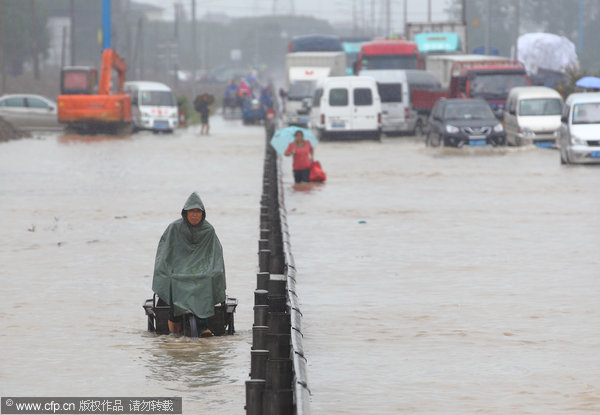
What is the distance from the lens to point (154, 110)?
5238cm

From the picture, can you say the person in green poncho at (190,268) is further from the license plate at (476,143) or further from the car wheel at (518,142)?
the car wheel at (518,142)

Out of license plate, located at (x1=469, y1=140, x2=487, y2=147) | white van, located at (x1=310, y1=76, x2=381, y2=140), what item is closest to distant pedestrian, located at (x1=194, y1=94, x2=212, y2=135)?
white van, located at (x1=310, y1=76, x2=381, y2=140)

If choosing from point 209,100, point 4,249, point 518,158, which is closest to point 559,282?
point 4,249

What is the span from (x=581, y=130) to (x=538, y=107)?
7.92 m

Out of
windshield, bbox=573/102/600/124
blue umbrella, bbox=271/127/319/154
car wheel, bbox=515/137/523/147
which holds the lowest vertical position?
car wheel, bbox=515/137/523/147

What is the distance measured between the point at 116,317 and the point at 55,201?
12.2 m

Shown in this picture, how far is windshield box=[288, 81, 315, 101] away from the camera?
5488 centimetres

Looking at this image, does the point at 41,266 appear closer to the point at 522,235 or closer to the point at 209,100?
the point at 522,235

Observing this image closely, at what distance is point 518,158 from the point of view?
35.2m

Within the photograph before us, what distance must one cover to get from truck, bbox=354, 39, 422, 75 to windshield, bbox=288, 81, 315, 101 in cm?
233

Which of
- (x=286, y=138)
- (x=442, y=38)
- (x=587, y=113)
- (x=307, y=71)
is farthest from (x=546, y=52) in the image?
(x=286, y=138)

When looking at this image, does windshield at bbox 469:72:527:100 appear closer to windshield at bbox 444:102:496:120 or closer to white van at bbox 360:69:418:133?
white van at bbox 360:69:418:133

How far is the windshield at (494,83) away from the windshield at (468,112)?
522 centimetres

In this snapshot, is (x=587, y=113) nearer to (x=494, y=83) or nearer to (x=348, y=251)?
(x=494, y=83)
